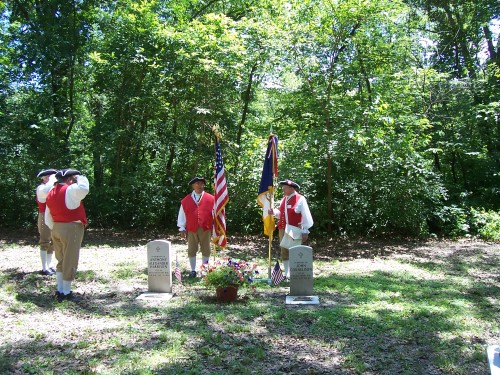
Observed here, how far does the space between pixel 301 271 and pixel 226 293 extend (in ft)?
4.19

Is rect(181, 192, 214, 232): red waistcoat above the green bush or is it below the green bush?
above

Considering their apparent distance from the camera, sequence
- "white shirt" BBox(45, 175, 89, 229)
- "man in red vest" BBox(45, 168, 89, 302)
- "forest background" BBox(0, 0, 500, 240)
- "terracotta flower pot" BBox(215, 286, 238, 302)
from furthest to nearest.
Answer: "forest background" BBox(0, 0, 500, 240) → "terracotta flower pot" BBox(215, 286, 238, 302) → "man in red vest" BBox(45, 168, 89, 302) → "white shirt" BBox(45, 175, 89, 229)

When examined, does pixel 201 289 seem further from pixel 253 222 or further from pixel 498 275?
pixel 253 222

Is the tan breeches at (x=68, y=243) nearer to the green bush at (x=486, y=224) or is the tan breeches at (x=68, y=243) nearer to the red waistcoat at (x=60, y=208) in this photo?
the red waistcoat at (x=60, y=208)

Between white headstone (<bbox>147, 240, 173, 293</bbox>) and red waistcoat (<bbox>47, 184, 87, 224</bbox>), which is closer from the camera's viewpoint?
red waistcoat (<bbox>47, 184, 87, 224</bbox>)

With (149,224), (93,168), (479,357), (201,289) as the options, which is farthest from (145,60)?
(479,357)

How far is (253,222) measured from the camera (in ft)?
51.2

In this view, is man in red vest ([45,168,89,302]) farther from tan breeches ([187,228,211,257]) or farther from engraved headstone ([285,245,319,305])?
engraved headstone ([285,245,319,305])

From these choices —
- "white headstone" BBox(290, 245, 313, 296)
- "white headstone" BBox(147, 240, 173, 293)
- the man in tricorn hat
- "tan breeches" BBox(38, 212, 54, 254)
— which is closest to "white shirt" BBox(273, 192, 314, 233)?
the man in tricorn hat

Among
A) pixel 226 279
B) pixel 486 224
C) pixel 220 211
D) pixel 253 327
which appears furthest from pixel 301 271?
pixel 486 224

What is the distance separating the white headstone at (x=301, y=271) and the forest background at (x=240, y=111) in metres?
5.56

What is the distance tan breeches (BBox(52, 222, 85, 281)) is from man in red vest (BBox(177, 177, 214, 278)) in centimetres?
220

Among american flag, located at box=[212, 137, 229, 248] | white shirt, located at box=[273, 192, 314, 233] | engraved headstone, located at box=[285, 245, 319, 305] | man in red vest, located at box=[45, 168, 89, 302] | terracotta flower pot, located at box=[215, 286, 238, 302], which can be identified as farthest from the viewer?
american flag, located at box=[212, 137, 229, 248]

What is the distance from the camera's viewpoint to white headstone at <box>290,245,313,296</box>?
24.8 ft
